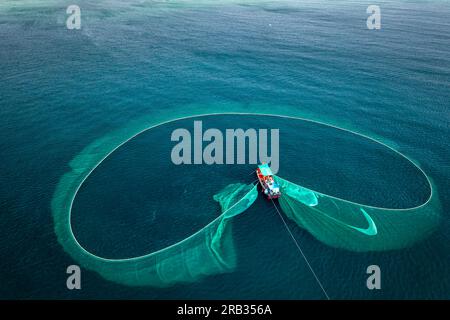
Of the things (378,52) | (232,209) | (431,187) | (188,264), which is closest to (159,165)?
(232,209)

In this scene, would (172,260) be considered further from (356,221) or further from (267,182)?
(356,221)

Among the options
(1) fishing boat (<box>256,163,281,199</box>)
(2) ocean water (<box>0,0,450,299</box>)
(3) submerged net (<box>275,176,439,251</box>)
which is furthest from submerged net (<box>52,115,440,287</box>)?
(1) fishing boat (<box>256,163,281,199</box>)

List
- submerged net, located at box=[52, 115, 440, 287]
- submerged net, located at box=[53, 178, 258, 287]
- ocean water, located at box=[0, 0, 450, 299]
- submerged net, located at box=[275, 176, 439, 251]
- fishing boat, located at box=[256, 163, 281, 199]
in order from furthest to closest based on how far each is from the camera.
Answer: fishing boat, located at box=[256, 163, 281, 199] < submerged net, located at box=[275, 176, 439, 251] < ocean water, located at box=[0, 0, 450, 299] < submerged net, located at box=[52, 115, 440, 287] < submerged net, located at box=[53, 178, 258, 287]

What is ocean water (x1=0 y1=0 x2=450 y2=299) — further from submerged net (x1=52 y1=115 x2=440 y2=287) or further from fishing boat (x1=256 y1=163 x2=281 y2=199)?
fishing boat (x1=256 y1=163 x2=281 y2=199)

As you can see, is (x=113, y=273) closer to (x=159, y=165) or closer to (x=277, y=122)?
(x=159, y=165)

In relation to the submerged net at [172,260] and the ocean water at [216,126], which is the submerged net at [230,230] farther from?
the ocean water at [216,126]

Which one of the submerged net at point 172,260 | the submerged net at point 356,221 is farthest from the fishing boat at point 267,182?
the submerged net at point 172,260

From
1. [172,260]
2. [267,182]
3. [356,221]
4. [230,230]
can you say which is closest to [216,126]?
[267,182]
